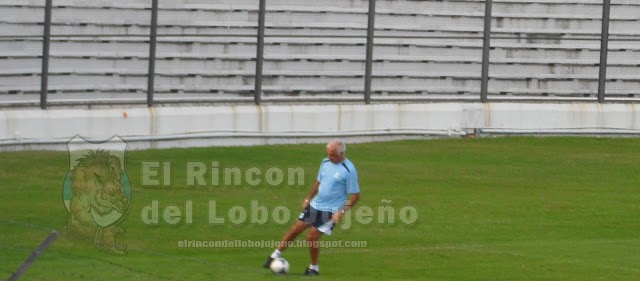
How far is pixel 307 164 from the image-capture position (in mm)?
24172

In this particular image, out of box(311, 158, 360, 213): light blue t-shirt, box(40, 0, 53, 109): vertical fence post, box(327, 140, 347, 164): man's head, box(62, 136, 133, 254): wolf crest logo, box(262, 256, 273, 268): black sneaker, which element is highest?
box(40, 0, 53, 109): vertical fence post

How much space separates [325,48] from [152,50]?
11.5 feet

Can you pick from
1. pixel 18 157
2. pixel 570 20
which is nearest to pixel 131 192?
pixel 18 157

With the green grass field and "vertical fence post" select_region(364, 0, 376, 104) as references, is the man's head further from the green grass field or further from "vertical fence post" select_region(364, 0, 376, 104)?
"vertical fence post" select_region(364, 0, 376, 104)

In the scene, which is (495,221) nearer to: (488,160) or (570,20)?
(488,160)

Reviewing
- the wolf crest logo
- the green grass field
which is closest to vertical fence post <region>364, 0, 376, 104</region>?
the green grass field

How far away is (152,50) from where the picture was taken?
25203mm

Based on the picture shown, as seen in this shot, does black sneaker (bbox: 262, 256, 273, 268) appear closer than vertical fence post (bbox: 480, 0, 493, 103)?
Yes

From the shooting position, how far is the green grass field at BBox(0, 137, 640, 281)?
16.2 meters

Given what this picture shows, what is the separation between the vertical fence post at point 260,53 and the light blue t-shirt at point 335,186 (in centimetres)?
1065

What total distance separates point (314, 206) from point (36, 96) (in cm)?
987

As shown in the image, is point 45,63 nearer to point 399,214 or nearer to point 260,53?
point 260,53

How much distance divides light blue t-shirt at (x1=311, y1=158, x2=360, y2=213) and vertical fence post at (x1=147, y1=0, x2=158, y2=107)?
10.1 metres

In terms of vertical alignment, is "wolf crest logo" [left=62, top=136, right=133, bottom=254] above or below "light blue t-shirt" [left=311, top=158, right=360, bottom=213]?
below
